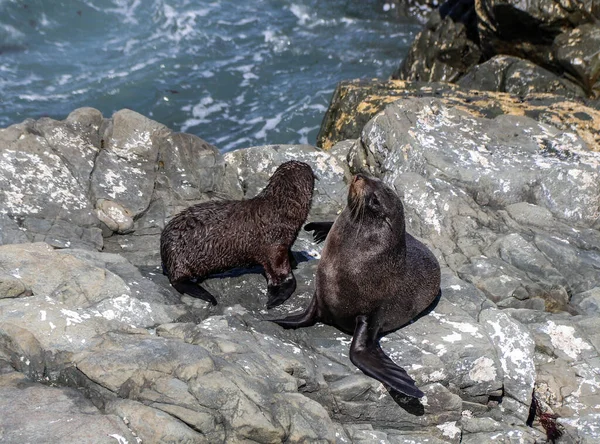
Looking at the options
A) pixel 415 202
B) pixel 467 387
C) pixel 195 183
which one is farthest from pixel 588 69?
pixel 467 387

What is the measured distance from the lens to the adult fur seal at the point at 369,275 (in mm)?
7312

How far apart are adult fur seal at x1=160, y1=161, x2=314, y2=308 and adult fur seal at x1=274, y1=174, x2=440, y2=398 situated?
549mm

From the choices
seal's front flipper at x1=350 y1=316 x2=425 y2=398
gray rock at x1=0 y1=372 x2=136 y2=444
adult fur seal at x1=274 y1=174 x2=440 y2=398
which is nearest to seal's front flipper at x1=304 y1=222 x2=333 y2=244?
adult fur seal at x1=274 y1=174 x2=440 y2=398

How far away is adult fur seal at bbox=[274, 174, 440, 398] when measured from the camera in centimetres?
731

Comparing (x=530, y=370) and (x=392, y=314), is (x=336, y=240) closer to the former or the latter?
(x=392, y=314)

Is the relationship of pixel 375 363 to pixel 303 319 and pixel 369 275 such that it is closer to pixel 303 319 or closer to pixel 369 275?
pixel 303 319

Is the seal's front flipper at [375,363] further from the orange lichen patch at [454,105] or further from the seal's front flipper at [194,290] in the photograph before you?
the orange lichen patch at [454,105]

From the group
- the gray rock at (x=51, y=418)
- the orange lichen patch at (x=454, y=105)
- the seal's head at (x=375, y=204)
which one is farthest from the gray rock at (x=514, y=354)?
the orange lichen patch at (x=454, y=105)

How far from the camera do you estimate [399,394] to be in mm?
6570

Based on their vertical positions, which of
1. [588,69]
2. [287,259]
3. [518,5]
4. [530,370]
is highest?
[518,5]

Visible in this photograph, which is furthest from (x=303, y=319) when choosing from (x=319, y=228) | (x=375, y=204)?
(x=319, y=228)

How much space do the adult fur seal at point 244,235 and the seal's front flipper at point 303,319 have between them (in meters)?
0.36

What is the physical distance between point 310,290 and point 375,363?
1615mm

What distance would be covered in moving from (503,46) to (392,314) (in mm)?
9290
